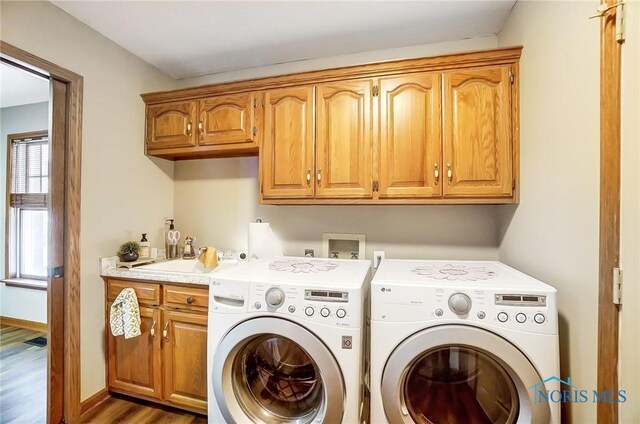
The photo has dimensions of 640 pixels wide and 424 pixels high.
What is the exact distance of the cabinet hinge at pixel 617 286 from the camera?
0.81 meters

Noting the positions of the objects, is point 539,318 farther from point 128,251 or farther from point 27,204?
point 27,204

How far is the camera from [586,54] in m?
0.96

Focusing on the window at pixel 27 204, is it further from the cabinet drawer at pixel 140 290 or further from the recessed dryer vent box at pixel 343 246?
the recessed dryer vent box at pixel 343 246

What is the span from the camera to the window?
262 cm

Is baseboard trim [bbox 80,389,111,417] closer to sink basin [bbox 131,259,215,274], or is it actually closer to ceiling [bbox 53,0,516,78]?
sink basin [bbox 131,259,215,274]

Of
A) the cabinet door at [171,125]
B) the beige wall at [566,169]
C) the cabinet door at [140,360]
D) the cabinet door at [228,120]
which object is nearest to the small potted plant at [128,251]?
the cabinet door at [140,360]

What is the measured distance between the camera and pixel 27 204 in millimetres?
2672

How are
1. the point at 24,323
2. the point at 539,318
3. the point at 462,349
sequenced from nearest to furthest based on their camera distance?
the point at 539,318, the point at 462,349, the point at 24,323

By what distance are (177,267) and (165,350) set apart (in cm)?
52

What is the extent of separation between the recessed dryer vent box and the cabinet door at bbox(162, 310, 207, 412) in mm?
940

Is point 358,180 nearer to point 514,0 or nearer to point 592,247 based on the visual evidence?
point 592,247

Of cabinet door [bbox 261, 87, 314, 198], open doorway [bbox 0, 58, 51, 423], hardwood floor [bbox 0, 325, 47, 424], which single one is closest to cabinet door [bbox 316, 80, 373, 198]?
cabinet door [bbox 261, 87, 314, 198]

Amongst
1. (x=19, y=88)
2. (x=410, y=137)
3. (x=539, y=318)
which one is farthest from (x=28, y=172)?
(x=539, y=318)

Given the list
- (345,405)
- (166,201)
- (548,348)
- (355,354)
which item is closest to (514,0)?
(548,348)
